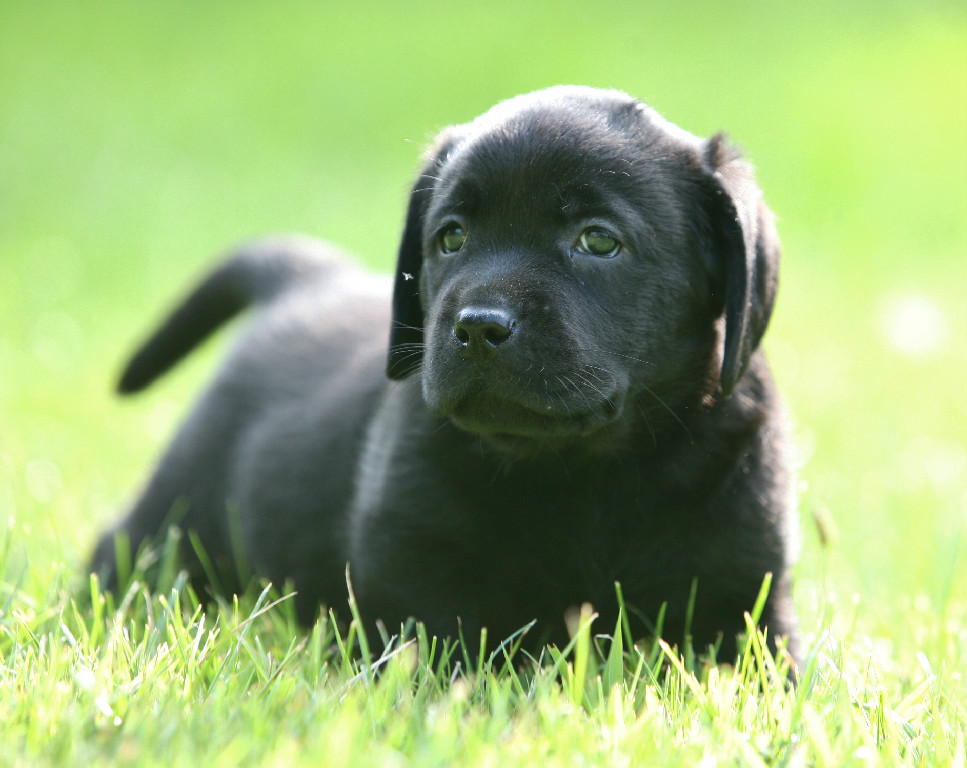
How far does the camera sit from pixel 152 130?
1110 cm

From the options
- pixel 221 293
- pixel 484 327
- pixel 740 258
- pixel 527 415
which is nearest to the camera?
pixel 484 327

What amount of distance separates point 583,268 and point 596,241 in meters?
0.07

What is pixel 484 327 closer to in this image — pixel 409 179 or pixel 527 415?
pixel 527 415

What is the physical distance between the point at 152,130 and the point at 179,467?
8397mm

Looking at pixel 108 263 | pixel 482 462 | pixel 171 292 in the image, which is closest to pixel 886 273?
pixel 171 292

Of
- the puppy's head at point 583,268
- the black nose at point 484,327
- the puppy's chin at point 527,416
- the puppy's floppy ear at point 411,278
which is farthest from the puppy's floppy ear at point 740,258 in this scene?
the puppy's floppy ear at point 411,278

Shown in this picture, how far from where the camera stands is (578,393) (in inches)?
86.3

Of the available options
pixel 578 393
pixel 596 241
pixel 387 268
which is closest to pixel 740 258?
pixel 596 241

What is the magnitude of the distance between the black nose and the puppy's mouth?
97mm

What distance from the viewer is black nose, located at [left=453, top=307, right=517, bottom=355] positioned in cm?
210

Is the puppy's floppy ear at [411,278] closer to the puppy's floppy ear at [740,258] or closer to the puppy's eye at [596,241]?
the puppy's eye at [596,241]

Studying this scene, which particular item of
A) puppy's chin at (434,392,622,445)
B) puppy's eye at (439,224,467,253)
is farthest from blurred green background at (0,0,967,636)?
puppy's eye at (439,224,467,253)

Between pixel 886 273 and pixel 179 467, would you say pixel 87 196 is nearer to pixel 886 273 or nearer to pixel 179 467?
pixel 886 273

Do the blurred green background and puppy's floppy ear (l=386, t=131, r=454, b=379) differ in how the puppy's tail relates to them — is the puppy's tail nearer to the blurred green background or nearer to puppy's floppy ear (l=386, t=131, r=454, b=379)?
the blurred green background
